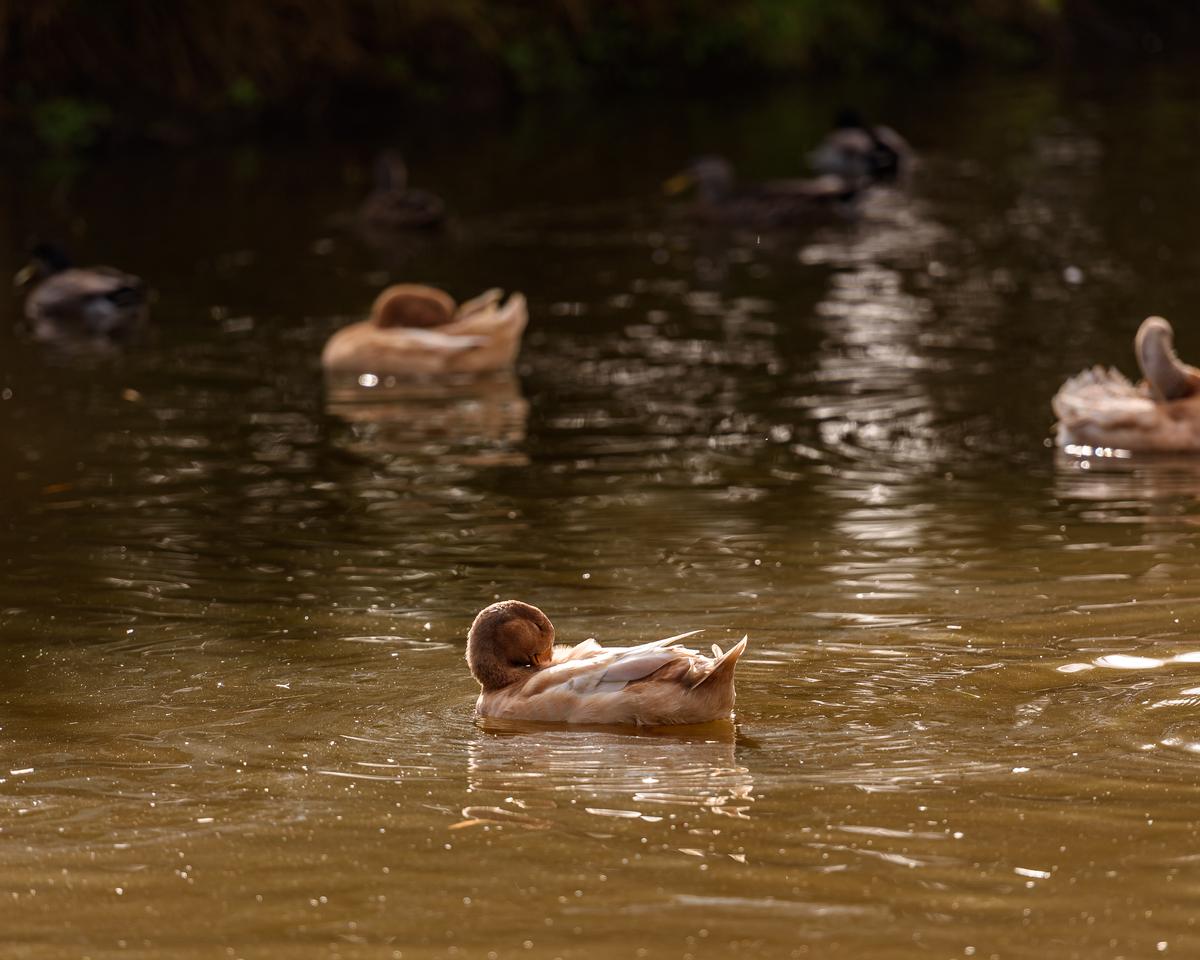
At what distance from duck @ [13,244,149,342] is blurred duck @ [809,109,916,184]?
919 cm

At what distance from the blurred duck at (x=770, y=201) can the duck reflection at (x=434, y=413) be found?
23.7 feet

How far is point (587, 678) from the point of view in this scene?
6758mm

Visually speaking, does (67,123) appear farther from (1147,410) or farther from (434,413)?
(1147,410)

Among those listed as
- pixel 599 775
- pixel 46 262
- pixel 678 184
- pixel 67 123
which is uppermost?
pixel 67 123

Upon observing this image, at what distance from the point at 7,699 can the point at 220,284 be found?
36.2 ft

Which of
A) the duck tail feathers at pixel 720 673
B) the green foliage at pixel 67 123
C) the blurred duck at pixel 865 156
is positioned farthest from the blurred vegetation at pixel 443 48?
the duck tail feathers at pixel 720 673

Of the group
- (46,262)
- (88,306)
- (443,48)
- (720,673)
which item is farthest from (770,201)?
(720,673)

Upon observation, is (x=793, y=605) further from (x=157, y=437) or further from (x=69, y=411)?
(x=69, y=411)

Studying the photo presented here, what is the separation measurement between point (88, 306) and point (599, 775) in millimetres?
11308

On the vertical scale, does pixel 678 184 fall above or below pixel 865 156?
below

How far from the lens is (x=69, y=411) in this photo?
1337 centimetres

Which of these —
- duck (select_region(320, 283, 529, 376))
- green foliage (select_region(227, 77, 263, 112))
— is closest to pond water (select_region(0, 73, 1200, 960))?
duck (select_region(320, 283, 529, 376))

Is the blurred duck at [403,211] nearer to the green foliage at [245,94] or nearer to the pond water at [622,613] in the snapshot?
the pond water at [622,613]

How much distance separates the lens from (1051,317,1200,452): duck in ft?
36.8
